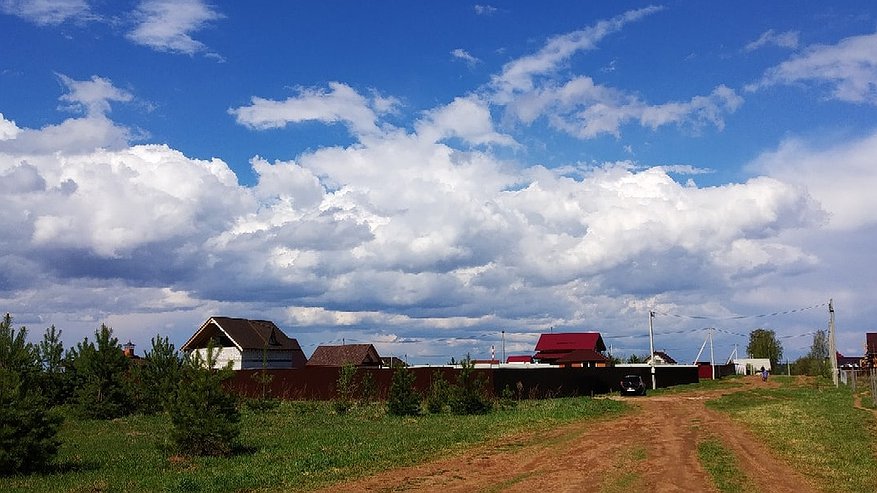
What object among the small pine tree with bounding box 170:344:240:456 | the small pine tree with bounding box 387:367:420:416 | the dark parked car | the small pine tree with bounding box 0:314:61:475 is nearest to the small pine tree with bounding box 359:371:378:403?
the small pine tree with bounding box 387:367:420:416

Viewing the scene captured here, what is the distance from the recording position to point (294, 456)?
1759 cm

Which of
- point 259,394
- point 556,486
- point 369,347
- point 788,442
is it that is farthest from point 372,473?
point 369,347

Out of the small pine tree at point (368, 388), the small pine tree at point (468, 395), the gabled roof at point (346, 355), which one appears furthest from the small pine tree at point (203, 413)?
the gabled roof at point (346, 355)

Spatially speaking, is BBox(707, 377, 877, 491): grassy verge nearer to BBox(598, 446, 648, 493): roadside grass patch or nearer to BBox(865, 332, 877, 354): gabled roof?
BBox(598, 446, 648, 493): roadside grass patch

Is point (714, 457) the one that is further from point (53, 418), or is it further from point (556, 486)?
point (53, 418)

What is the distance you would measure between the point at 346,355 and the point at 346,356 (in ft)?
0.47

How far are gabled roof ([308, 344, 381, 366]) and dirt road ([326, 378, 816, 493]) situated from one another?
41927mm

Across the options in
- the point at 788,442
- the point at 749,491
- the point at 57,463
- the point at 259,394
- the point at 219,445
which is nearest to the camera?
the point at 749,491

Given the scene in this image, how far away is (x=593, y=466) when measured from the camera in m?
16.2

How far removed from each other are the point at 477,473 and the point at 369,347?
50.5 meters

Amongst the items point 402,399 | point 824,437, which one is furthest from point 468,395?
point 824,437

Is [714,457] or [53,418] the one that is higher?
[53,418]

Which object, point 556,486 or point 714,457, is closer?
point 556,486

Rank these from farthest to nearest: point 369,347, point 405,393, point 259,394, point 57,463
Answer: point 369,347 < point 259,394 < point 405,393 < point 57,463
